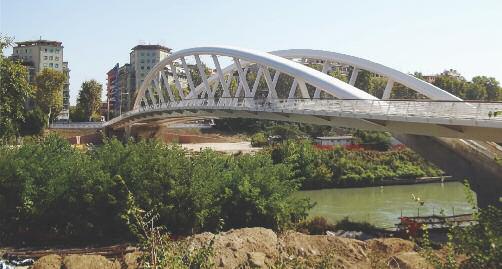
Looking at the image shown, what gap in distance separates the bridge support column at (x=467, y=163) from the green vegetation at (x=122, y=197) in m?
5.00

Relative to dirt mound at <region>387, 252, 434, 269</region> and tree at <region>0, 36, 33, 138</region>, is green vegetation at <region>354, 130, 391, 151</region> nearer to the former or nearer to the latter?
dirt mound at <region>387, 252, 434, 269</region>

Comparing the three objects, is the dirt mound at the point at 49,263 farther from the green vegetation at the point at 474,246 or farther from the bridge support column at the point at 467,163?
the bridge support column at the point at 467,163

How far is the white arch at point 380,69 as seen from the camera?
1906 centimetres

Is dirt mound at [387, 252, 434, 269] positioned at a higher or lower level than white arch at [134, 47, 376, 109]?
lower

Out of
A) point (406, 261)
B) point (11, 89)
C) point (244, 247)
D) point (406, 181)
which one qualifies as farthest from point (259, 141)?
point (406, 261)

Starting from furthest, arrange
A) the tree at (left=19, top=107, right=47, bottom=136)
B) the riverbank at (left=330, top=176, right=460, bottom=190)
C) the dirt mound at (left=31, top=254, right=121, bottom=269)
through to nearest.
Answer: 1. the tree at (left=19, top=107, right=47, bottom=136)
2. the riverbank at (left=330, top=176, right=460, bottom=190)
3. the dirt mound at (left=31, top=254, right=121, bottom=269)

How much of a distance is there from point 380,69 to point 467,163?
681cm

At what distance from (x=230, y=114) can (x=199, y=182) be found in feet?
42.3

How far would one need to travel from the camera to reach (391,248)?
13711mm

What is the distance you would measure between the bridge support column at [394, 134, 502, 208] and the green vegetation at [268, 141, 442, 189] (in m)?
13.4

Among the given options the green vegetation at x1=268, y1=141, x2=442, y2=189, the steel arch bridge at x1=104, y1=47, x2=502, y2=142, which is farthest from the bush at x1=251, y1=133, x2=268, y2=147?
the steel arch bridge at x1=104, y1=47, x2=502, y2=142

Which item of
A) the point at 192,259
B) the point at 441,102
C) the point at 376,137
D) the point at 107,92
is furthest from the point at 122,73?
the point at 192,259

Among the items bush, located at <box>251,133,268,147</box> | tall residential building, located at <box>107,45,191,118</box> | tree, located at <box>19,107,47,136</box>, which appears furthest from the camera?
tall residential building, located at <box>107,45,191,118</box>

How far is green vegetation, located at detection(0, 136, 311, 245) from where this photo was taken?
16.7 meters
